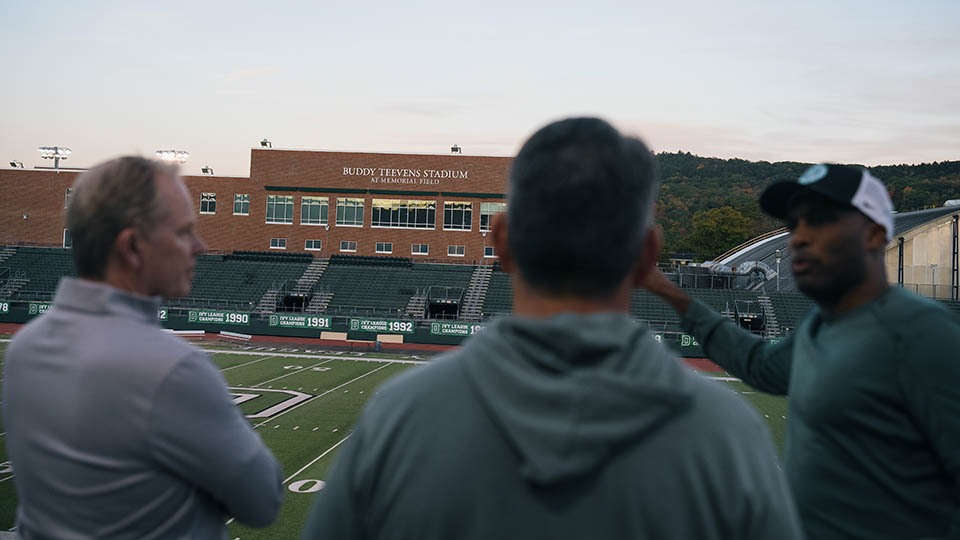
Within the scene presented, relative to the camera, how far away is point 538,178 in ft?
3.93

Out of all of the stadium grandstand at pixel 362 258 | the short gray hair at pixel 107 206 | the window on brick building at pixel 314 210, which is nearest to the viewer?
the short gray hair at pixel 107 206

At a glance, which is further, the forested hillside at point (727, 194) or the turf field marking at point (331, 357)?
the forested hillside at point (727, 194)

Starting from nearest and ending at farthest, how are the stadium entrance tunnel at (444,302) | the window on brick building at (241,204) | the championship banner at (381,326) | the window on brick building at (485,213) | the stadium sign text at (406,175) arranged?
the championship banner at (381,326)
the stadium entrance tunnel at (444,302)
the window on brick building at (485,213)
the stadium sign text at (406,175)
the window on brick building at (241,204)

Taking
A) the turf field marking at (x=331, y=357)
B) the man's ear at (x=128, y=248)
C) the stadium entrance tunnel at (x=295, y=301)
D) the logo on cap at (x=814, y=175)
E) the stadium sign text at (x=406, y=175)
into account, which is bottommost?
the turf field marking at (x=331, y=357)

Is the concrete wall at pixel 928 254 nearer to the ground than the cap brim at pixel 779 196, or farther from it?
farther from it

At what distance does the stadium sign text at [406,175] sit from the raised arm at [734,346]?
45.4 meters

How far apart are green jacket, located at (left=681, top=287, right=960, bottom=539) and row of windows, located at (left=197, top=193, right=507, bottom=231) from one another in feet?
149

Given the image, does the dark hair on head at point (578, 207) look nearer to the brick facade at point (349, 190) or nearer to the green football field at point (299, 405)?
the green football field at point (299, 405)

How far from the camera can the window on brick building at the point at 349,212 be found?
49.0m

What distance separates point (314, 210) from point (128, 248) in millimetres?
48796

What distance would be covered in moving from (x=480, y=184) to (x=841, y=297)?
45.8 meters

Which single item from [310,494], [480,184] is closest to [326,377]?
[310,494]

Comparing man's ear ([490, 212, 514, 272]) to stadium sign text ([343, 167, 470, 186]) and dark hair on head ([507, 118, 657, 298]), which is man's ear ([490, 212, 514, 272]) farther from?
Result: stadium sign text ([343, 167, 470, 186])

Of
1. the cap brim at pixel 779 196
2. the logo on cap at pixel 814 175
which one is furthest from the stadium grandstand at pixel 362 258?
the logo on cap at pixel 814 175
